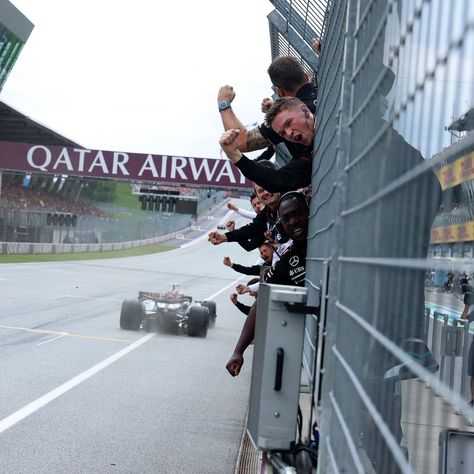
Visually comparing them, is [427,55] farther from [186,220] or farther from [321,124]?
[186,220]

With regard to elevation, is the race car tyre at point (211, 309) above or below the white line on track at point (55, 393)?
above

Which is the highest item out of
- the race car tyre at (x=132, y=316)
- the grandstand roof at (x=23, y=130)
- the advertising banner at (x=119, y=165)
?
the grandstand roof at (x=23, y=130)

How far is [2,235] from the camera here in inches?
1790

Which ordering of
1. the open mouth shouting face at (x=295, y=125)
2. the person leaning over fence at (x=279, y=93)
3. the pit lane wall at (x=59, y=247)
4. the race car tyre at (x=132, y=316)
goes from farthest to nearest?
the pit lane wall at (x=59, y=247), the race car tyre at (x=132, y=316), the person leaning over fence at (x=279, y=93), the open mouth shouting face at (x=295, y=125)

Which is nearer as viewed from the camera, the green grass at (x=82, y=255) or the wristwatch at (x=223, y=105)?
the wristwatch at (x=223, y=105)

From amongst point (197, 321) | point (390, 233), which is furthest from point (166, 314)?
point (390, 233)

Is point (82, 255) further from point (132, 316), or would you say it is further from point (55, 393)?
point (55, 393)

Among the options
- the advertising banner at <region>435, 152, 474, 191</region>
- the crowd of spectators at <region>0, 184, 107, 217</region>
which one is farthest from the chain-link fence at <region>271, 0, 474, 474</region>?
the crowd of spectators at <region>0, 184, 107, 217</region>

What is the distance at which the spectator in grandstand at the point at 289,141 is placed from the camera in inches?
133

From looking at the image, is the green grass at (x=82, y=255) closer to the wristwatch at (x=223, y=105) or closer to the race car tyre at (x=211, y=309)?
the race car tyre at (x=211, y=309)

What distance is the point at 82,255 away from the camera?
5278 centimetres

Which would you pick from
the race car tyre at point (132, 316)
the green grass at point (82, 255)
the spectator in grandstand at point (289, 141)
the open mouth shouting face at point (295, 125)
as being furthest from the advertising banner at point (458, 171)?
the green grass at point (82, 255)

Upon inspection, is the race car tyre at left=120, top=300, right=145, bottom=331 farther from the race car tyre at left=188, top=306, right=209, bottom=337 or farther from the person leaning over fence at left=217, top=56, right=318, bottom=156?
the person leaning over fence at left=217, top=56, right=318, bottom=156

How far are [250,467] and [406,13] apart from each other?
5.17m
